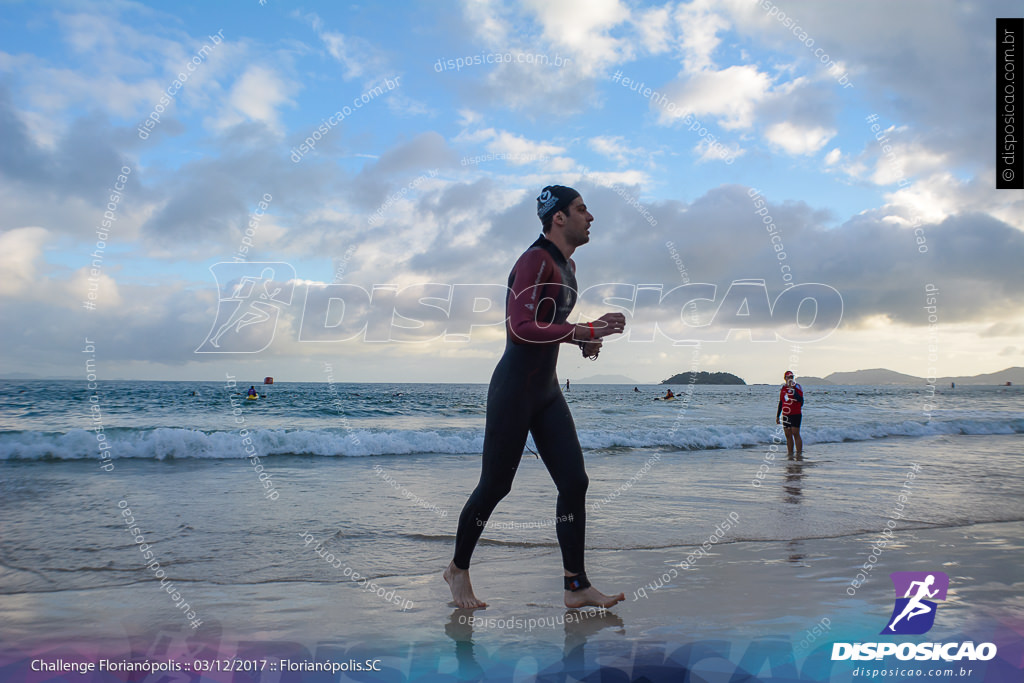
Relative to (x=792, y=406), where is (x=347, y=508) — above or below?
below

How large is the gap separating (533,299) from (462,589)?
166cm

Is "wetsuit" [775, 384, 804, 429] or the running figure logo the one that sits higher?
"wetsuit" [775, 384, 804, 429]

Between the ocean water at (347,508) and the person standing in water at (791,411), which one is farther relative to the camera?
the person standing in water at (791,411)

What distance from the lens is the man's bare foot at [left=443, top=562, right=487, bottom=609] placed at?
3.41 meters

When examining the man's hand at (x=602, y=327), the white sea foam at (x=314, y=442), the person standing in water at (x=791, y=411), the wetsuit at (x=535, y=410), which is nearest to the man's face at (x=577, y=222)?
the wetsuit at (x=535, y=410)

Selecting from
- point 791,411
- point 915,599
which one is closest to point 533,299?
point 915,599

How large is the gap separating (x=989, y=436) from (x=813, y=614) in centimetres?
2018

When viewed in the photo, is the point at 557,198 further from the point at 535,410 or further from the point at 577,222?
the point at 535,410

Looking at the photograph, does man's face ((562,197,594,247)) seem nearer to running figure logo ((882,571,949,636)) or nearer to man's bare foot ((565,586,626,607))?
man's bare foot ((565,586,626,607))

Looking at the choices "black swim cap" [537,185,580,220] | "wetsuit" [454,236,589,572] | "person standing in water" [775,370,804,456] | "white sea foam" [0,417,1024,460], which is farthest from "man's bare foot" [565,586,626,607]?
"person standing in water" [775,370,804,456]

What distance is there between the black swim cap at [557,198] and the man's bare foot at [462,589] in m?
2.07

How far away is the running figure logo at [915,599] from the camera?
119 inches

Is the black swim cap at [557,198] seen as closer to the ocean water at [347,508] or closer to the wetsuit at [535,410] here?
the wetsuit at [535,410]

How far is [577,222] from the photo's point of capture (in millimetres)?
3484
